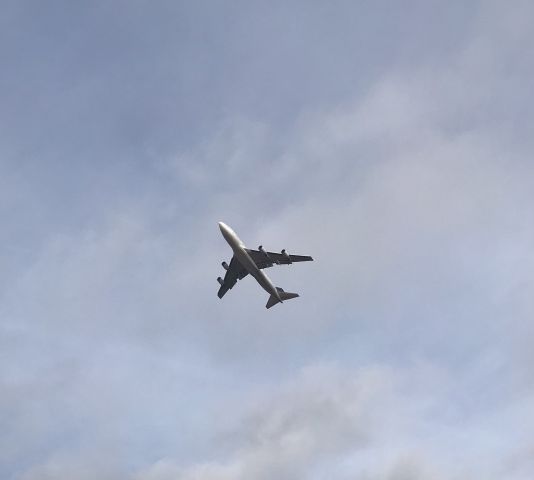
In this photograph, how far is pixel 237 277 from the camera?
192 metres

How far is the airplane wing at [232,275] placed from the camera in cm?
18788

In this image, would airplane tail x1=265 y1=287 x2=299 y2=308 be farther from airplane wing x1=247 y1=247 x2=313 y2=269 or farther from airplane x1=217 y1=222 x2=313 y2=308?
airplane wing x1=247 y1=247 x2=313 y2=269

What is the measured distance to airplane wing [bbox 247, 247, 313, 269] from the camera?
17375 cm

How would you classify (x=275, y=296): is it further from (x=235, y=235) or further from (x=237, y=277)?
(x=235, y=235)

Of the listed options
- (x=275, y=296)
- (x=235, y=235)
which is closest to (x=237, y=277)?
(x=275, y=296)

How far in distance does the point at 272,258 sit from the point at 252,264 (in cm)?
604

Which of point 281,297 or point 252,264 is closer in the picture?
point 252,264

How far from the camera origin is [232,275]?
192 meters

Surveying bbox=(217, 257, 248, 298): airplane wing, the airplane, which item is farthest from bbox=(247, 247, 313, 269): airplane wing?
bbox=(217, 257, 248, 298): airplane wing

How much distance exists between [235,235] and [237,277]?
25.8m

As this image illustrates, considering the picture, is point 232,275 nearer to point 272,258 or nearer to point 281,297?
point 281,297

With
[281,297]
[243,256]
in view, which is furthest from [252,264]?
[281,297]

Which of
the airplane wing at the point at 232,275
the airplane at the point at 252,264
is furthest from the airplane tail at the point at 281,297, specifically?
the airplane wing at the point at 232,275

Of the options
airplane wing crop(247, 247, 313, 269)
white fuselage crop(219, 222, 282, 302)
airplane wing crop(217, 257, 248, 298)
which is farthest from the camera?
airplane wing crop(217, 257, 248, 298)
